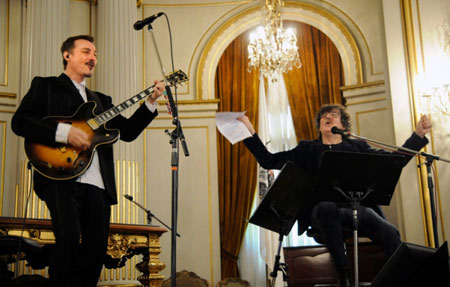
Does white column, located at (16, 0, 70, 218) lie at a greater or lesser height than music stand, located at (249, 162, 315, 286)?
greater

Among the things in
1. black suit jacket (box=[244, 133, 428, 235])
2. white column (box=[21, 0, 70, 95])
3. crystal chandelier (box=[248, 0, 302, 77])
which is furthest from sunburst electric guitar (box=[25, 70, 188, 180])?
crystal chandelier (box=[248, 0, 302, 77])

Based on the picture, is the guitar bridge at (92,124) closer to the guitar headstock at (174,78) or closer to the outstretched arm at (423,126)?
A: the guitar headstock at (174,78)

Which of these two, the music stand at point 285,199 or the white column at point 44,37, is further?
the white column at point 44,37

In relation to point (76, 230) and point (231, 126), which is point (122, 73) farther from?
point (76, 230)

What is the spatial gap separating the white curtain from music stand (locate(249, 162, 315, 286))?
323cm

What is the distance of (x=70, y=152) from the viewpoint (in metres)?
2.70

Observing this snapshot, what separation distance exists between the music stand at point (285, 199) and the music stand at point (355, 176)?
0.09m

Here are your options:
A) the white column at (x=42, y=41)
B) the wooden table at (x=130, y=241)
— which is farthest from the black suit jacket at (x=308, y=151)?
the white column at (x=42, y=41)

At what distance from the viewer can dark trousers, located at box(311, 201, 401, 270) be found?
368 cm

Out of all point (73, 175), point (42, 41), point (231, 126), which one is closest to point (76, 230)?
point (73, 175)

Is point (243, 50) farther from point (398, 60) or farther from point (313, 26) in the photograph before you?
point (398, 60)

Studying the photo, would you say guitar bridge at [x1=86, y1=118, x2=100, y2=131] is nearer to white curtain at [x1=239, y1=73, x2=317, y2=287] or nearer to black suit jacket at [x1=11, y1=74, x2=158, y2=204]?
black suit jacket at [x1=11, y1=74, x2=158, y2=204]

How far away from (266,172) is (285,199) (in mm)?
3407

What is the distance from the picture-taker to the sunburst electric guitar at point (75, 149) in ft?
8.67
